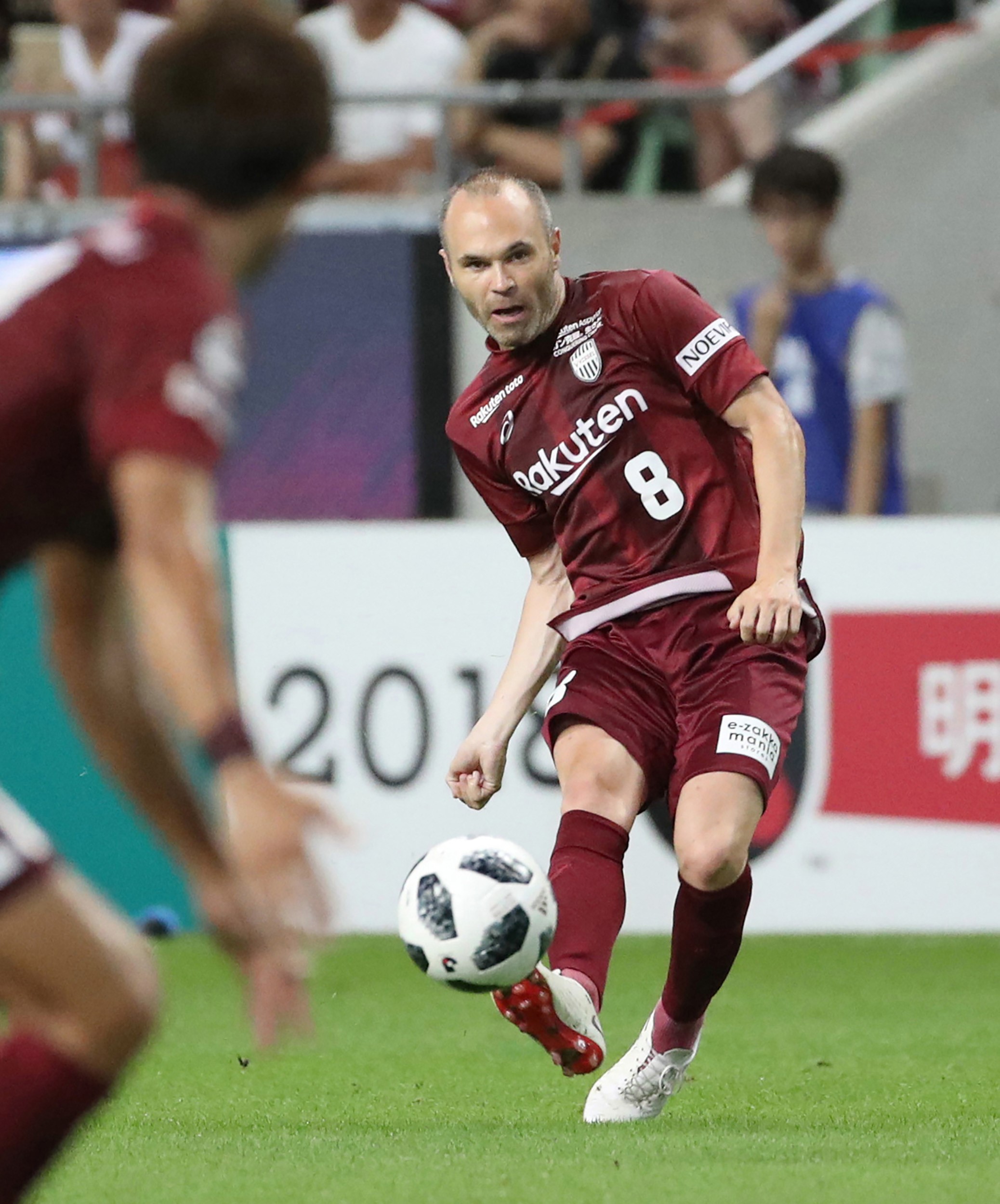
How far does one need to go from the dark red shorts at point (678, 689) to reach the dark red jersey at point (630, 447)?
2.4 inches

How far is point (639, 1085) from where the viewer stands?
527 centimetres

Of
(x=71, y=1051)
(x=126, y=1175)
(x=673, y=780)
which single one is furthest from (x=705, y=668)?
(x=71, y=1051)

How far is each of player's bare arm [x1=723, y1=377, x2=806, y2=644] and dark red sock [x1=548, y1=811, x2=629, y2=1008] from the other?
58cm

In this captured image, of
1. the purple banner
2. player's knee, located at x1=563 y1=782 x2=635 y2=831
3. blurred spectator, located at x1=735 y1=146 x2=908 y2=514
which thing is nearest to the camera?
player's knee, located at x1=563 y1=782 x2=635 y2=831

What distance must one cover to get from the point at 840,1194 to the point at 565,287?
7.55 ft

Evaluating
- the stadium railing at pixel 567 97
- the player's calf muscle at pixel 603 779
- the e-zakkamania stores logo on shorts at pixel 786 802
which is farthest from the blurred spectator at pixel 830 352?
the player's calf muscle at pixel 603 779

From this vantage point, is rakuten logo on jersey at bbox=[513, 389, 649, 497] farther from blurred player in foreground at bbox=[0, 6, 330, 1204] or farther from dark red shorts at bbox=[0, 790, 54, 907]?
dark red shorts at bbox=[0, 790, 54, 907]

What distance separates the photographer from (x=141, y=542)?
2656 millimetres

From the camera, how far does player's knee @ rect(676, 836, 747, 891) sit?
16.4 feet

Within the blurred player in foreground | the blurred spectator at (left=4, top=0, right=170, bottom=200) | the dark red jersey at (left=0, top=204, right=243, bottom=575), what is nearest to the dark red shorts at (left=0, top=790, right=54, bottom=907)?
the blurred player in foreground

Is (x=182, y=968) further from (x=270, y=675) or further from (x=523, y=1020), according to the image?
(x=523, y=1020)

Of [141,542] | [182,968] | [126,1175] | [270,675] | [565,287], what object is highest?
[141,542]

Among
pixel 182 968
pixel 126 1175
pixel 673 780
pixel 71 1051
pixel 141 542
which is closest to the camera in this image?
pixel 141 542

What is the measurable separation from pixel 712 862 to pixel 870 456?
4.49m
